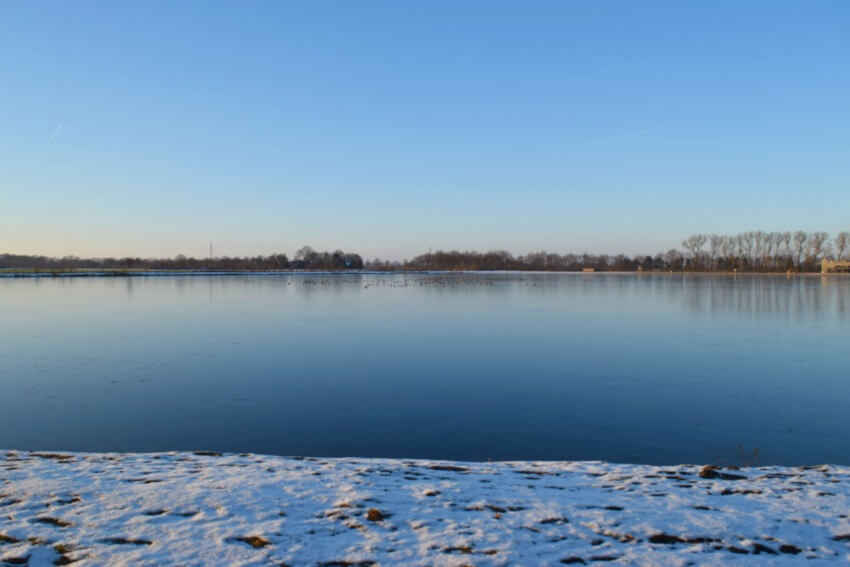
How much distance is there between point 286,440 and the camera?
20.2ft

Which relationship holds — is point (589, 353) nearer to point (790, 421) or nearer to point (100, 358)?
point (790, 421)

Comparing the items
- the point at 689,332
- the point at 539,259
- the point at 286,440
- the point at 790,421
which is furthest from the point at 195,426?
the point at 539,259

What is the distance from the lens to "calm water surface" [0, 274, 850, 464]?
19.9 ft

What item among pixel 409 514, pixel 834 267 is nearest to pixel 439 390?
pixel 409 514

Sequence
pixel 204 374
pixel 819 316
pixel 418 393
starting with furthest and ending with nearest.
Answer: pixel 819 316 → pixel 204 374 → pixel 418 393

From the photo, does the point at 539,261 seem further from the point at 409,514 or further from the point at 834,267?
the point at 409,514

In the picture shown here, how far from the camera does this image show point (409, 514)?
360cm

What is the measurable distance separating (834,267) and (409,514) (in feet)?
349

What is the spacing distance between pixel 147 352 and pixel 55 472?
7.98 meters

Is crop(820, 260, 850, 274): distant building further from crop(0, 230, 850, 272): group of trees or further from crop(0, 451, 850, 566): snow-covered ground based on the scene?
crop(0, 451, 850, 566): snow-covered ground

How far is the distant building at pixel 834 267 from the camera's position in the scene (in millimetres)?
86875

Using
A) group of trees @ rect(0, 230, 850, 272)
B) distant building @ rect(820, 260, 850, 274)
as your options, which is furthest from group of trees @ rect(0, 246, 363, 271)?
distant building @ rect(820, 260, 850, 274)

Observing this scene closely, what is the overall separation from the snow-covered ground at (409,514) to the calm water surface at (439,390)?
1.17m

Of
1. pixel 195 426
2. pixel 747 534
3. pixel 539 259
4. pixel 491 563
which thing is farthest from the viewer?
pixel 539 259
